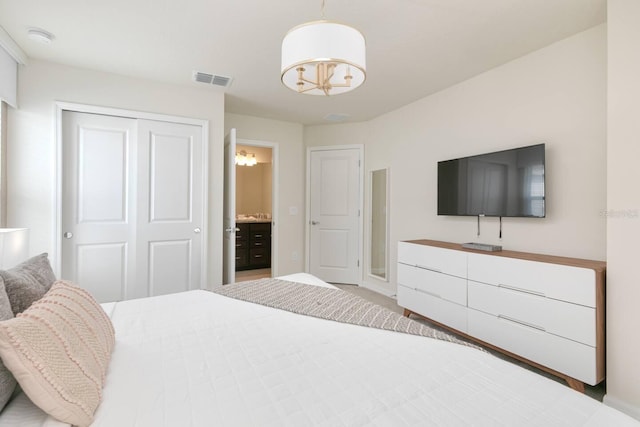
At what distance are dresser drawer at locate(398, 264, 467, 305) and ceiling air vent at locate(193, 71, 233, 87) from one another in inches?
105

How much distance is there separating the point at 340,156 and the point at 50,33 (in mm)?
3392

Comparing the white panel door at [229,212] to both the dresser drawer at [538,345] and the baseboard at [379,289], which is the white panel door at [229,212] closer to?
the baseboard at [379,289]

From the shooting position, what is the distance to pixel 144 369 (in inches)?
43.8

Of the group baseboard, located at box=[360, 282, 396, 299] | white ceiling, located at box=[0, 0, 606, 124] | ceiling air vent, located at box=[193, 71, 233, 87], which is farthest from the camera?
baseboard, located at box=[360, 282, 396, 299]

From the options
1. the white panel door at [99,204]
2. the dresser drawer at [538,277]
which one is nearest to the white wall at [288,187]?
the white panel door at [99,204]

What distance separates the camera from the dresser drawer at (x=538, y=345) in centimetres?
189

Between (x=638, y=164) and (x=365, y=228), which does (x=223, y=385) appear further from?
(x=365, y=228)

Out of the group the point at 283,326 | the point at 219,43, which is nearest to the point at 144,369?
the point at 283,326

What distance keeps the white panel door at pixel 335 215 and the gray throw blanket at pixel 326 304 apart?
2510 millimetres

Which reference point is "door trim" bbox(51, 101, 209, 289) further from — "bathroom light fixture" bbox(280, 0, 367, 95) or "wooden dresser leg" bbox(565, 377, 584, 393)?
"wooden dresser leg" bbox(565, 377, 584, 393)

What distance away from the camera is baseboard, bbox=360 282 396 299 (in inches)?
162

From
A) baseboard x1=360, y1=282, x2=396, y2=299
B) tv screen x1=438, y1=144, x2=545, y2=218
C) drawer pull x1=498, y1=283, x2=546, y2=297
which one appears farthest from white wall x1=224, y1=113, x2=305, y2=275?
drawer pull x1=498, y1=283, x2=546, y2=297

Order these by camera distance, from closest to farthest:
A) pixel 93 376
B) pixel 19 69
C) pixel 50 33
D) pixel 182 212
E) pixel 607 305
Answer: pixel 93 376, pixel 607 305, pixel 50 33, pixel 19 69, pixel 182 212

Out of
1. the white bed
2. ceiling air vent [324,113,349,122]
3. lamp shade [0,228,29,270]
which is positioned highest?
ceiling air vent [324,113,349,122]
